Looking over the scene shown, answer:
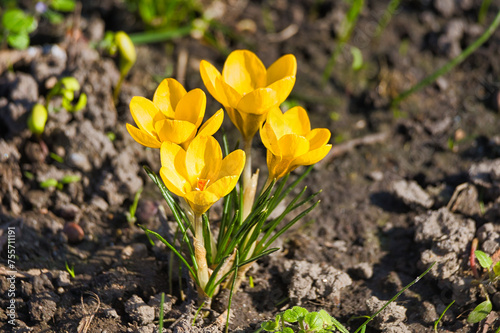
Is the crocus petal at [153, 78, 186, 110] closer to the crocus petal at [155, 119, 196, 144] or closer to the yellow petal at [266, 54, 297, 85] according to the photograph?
the crocus petal at [155, 119, 196, 144]

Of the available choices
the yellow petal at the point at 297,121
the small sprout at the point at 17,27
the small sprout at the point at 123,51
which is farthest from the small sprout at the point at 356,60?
the small sprout at the point at 17,27

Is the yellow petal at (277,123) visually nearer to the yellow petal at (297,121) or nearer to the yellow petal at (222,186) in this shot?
the yellow petal at (297,121)

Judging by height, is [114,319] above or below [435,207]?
below

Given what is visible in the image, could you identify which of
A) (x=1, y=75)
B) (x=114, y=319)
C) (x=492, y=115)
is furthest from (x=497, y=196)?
(x=1, y=75)

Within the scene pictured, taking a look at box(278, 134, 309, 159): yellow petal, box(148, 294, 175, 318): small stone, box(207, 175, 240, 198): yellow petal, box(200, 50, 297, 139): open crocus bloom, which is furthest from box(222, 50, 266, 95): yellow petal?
box(148, 294, 175, 318): small stone

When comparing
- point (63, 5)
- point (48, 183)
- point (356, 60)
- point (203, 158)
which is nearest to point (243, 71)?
point (203, 158)

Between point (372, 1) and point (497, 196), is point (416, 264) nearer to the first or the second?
point (497, 196)
